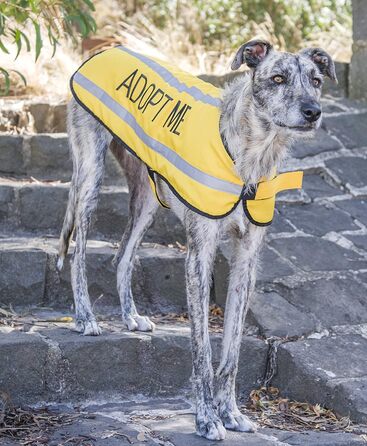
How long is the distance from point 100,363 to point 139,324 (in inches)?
17.1

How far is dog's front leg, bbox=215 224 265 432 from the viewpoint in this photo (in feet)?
15.0

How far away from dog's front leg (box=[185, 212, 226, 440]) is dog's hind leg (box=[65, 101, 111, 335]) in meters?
0.97

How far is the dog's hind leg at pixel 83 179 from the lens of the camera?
5.33 metres

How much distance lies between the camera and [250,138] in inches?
176

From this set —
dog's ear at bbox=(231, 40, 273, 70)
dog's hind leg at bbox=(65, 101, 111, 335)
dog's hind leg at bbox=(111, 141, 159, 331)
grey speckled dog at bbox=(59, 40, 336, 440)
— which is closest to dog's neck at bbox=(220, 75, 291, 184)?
grey speckled dog at bbox=(59, 40, 336, 440)

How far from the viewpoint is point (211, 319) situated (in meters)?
5.61

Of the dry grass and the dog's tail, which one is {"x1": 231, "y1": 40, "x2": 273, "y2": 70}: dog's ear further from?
the dry grass

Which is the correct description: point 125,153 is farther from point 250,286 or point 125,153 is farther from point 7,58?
point 7,58

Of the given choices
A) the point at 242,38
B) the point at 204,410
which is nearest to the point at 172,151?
the point at 204,410

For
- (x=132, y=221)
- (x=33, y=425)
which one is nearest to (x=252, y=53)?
(x=132, y=221)

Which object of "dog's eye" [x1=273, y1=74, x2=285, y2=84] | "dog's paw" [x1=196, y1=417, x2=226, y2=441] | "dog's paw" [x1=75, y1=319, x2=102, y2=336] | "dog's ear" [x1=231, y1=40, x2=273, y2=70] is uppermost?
"dog's ear" [x1=231, y1=40, x2=273, y2=70]

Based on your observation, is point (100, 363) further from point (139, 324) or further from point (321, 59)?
point (321, 59)

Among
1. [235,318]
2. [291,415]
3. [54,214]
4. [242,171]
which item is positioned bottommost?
[291,415]

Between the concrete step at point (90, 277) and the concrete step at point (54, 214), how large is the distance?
1.08ft
